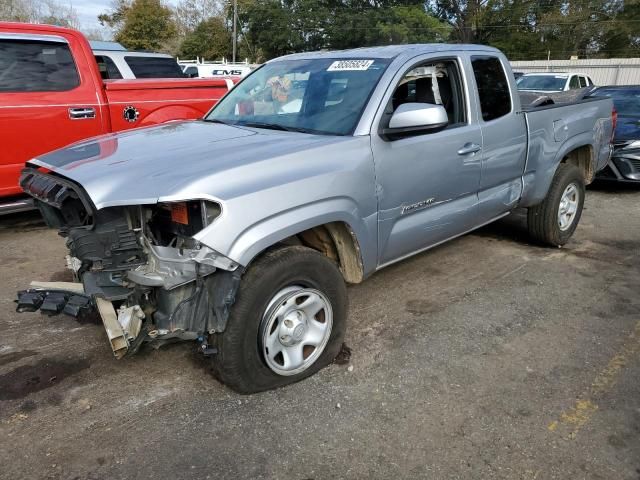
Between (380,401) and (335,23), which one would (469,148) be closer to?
(380,401)

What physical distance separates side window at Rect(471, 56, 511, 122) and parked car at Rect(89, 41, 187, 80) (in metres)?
5.85

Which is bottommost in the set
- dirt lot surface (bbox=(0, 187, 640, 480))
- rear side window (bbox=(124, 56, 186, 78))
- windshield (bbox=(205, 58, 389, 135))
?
dirt lot surface (bbox=(0, 187, 640, 480))

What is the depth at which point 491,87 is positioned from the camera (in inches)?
171

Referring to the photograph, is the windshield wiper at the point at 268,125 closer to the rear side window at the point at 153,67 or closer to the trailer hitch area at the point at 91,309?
the trailer hitch area at the point at 91,309

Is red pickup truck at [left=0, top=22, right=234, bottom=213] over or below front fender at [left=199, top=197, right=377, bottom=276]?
over

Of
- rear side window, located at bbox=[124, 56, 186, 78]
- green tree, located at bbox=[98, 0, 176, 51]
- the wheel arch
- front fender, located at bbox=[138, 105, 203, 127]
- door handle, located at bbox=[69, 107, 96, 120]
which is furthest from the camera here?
green tree, located at bbox=[98, 0, 176, 51]

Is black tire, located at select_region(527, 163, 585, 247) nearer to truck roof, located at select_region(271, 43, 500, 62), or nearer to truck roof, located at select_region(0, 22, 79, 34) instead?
truck roof, located at select_region(271, 43, 500, 62)

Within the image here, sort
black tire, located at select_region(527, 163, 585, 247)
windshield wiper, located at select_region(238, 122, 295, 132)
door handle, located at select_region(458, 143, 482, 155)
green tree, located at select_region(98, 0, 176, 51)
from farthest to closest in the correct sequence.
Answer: green tree, located at select_region(98, 0, 176, 51) < black tire, located at select_region(527, 163, 585, 247) < door handle, located at select_region(458, 143, 482, 155) < windshield wiper, located at select_region(238, 122, 295, 132)

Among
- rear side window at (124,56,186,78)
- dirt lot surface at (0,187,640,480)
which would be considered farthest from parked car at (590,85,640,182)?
rear side window at (124,56,186,78)

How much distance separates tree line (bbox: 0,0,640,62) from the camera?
124ft

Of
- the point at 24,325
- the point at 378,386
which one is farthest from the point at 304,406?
the point at 24,325

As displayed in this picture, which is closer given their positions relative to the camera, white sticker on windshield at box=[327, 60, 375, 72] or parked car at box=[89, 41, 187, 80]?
white sticker on windshield at box=[327, 60, 375, 72]

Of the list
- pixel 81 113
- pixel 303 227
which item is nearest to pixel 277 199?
pixel 303 227

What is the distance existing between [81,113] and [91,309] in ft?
11.0
